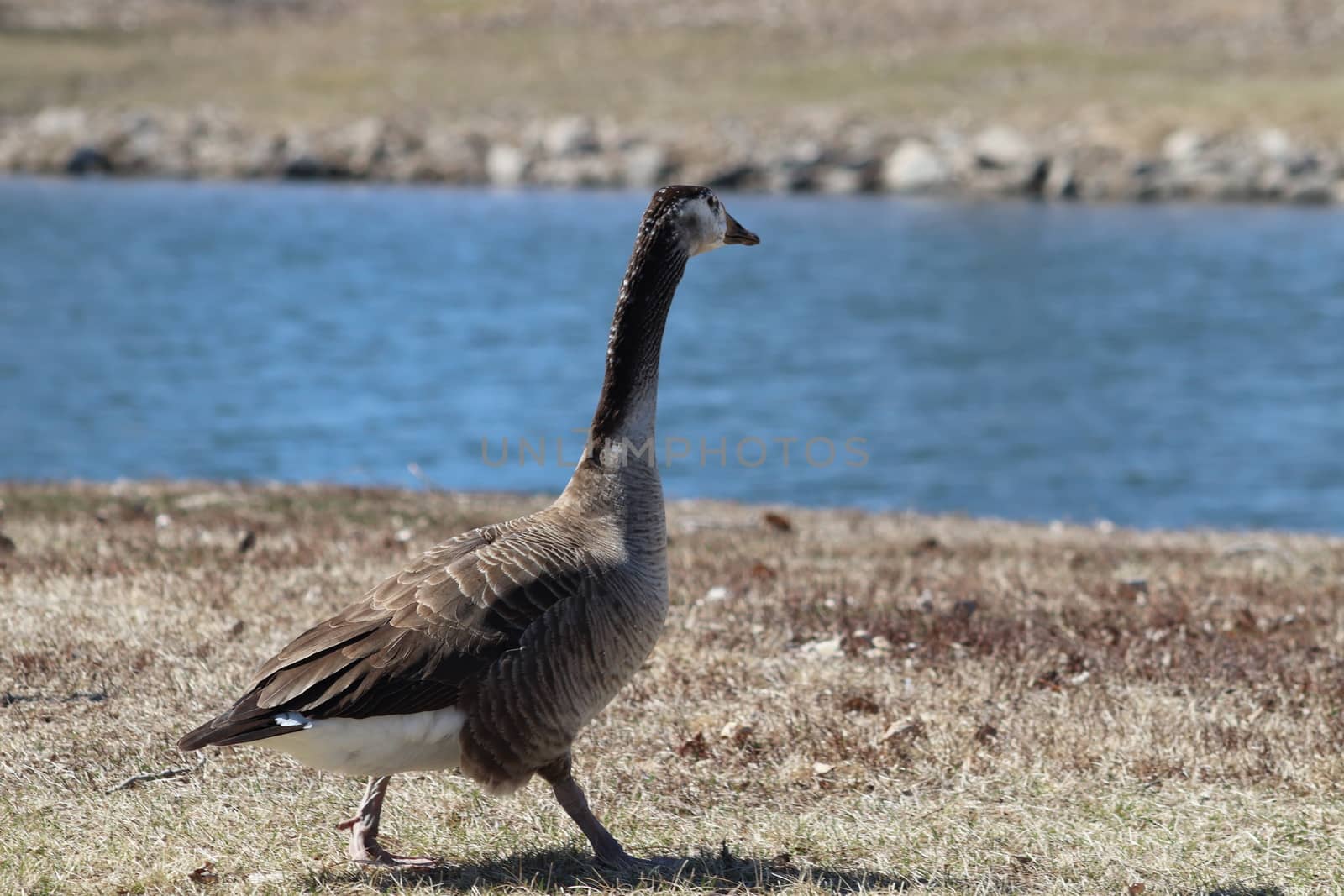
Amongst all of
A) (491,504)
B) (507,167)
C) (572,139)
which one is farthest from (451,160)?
(491,504)

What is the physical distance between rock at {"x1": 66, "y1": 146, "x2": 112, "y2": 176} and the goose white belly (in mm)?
64363

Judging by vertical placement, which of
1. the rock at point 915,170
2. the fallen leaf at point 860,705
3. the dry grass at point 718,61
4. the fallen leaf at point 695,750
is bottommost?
the fallen leaf at point 695,750

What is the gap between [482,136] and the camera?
67562 mm

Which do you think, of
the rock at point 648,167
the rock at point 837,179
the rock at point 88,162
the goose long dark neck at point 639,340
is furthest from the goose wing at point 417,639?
the rock at point 88,162

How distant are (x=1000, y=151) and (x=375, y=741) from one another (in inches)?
2352

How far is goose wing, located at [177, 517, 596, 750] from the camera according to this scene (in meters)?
4.73

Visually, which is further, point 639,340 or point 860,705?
point 860,705

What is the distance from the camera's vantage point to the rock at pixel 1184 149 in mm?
60781

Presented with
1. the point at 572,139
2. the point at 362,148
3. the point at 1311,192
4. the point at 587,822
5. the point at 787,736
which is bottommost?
the point at 587,822

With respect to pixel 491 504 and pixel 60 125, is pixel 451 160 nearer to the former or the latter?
pixel 60 125

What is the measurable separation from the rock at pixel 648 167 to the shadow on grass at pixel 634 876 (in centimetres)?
5670

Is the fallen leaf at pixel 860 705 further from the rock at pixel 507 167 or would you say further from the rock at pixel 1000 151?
the rock at pixel 507 167

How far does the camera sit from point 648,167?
61438mm

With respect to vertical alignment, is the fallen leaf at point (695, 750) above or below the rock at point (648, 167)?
below
